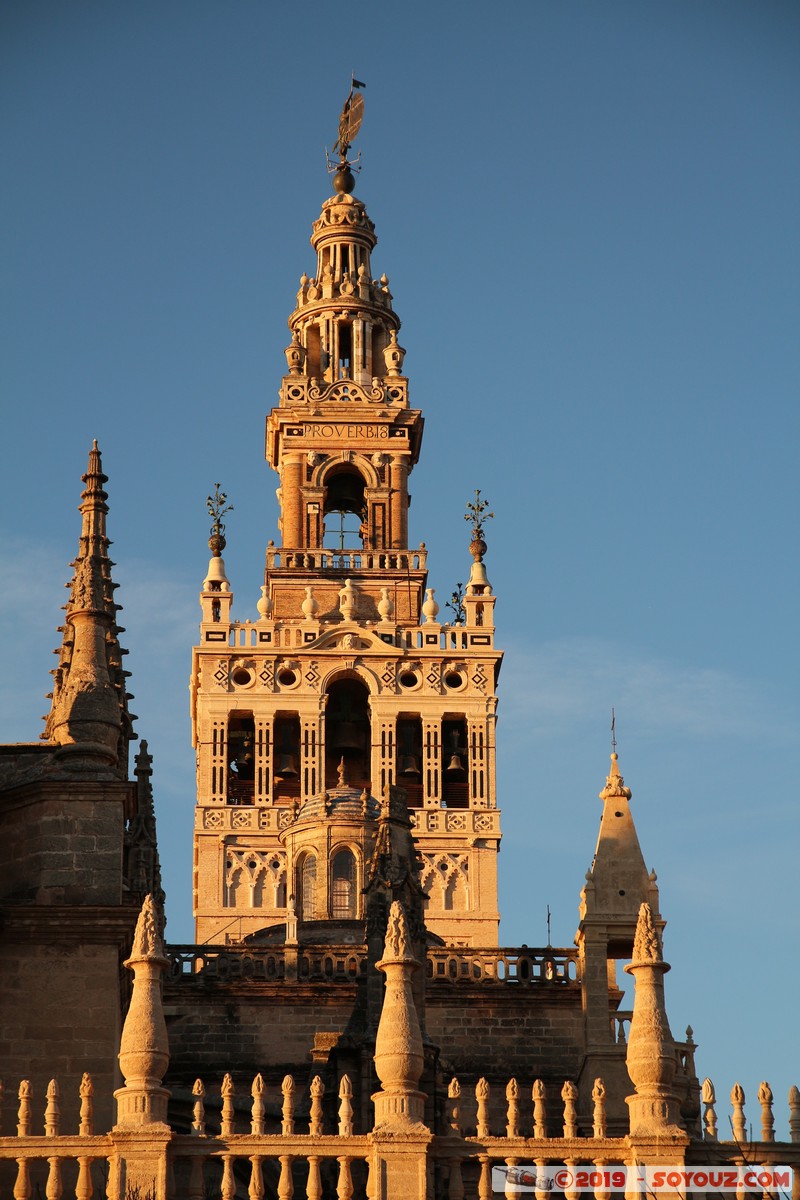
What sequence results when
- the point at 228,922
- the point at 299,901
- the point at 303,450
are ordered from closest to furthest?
1. the point at 299,901
2. the point at 228,922
3. the point at 303,450

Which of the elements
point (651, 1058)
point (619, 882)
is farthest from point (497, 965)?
point (651, 1058)

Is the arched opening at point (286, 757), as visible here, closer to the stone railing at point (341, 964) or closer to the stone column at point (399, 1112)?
the stone railing at point (341, 964)

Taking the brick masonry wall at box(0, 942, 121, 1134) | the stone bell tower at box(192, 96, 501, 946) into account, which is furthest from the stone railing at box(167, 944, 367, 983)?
the stone bell tower at box(192, 96, 501, 946)

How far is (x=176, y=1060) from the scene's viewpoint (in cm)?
5559

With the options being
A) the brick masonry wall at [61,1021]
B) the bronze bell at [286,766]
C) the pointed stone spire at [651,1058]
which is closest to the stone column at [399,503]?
the bronze bell at [286,766]

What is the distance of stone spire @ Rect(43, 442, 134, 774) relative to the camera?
45.8 m

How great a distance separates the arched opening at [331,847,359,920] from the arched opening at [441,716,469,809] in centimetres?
1944

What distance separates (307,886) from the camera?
64250 mm

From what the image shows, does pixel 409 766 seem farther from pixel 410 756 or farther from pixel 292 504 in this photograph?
pixel 292 504

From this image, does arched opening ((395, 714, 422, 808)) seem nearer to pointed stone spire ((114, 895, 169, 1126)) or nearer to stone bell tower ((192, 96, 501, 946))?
stone bell tower ((192, 96, 501, 946))

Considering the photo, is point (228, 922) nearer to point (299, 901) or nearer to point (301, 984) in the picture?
point (299, 901)

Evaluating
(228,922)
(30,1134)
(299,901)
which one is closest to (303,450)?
(228,922)

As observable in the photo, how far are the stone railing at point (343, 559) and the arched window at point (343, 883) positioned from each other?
22.5 m

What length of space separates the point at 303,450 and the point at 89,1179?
52.4 meters
